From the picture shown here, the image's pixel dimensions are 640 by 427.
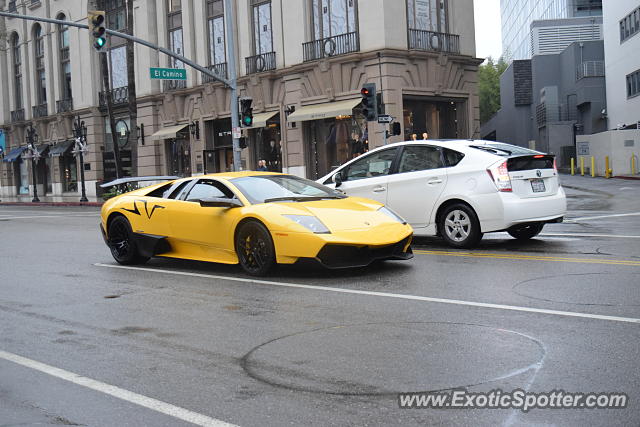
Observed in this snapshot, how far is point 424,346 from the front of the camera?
541cm

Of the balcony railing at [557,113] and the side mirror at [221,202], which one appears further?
the balcony railing at [557,113]

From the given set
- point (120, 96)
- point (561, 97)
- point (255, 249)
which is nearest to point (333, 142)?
point (120, 96)

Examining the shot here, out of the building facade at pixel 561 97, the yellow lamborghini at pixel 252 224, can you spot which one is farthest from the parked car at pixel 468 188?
the building facade at pixel 561 97

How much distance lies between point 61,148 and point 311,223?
43.5 metres

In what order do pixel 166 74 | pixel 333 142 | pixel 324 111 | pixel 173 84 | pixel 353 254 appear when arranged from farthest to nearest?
pixel 173 84, pixel 333 142, pixel 324 111, pixel 166 74, pixel 353 254

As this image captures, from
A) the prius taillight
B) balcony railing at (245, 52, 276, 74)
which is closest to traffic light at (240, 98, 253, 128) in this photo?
balcony railing at (245, 52, 276, 74)

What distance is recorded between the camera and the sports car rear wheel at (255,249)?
29.1 feet

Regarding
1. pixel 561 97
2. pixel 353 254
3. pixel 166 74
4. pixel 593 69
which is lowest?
pixel 353 254

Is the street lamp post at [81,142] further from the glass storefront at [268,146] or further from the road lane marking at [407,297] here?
the road lane marking at [407,297]

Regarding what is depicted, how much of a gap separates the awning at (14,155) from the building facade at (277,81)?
6.31 metres

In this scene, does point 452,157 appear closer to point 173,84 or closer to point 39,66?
point 173,84

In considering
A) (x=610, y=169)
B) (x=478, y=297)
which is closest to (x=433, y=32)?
(x=610, y=169)

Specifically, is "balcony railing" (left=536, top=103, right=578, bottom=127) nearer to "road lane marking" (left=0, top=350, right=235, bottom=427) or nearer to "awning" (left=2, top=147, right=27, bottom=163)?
"awning" (left=2, top=147, right=27, bottom=163)

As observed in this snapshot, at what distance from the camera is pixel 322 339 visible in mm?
5816
